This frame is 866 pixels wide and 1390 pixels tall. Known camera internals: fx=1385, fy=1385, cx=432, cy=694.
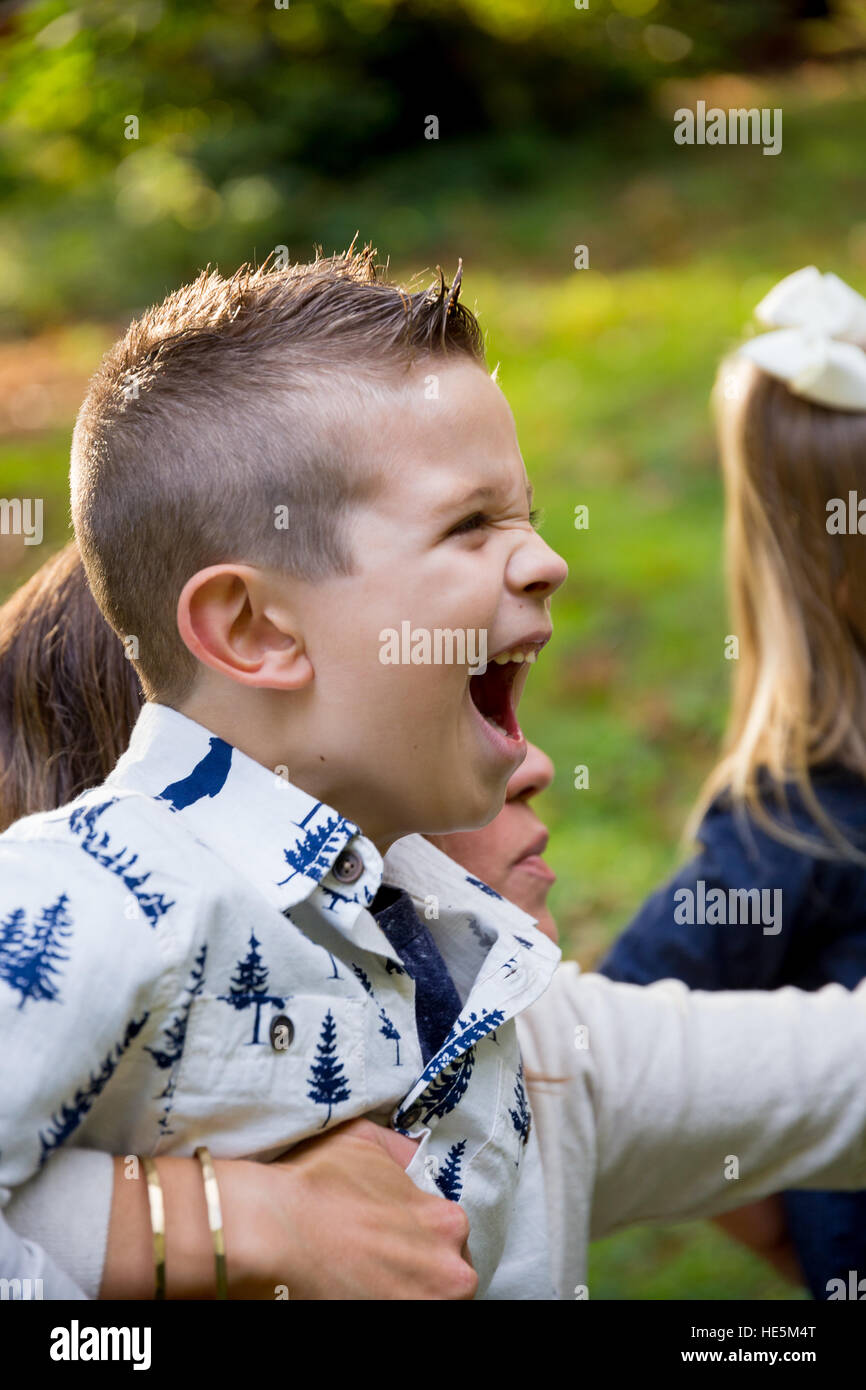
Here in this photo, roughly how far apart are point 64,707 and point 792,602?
56.5 inches

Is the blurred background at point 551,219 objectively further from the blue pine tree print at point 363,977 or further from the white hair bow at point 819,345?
the blue pine tree print at point 363,977

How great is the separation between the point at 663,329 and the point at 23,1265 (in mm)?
6032

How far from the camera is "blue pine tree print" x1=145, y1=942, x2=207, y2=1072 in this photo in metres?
1.08

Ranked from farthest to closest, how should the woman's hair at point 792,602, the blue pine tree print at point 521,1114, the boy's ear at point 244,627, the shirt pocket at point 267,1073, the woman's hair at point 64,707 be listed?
the woman's hair at point 792,602 → the woman's hair at point 64,707 → the blue pine tree print at point 521,1114 → the boy's ear at point 244,627 → the shirt pocket at point 267,1073

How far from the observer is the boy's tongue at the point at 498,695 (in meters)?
1.39

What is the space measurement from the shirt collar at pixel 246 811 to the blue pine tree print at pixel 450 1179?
0.86 ft

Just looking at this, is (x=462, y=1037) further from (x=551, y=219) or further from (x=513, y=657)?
(x=551, y=219)

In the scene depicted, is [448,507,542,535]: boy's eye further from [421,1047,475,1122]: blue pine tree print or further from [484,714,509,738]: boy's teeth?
[421,1047,475,1122]: blue pine tree print

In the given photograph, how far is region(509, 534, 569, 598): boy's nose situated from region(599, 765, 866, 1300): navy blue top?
1.13 metres

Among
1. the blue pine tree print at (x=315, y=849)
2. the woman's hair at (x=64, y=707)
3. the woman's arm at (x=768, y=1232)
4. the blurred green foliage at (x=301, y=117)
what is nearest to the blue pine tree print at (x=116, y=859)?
the blue pine tree print at (x=315, y=849)

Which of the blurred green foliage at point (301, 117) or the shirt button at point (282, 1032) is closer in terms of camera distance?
the shirt button at point (282, 1032)

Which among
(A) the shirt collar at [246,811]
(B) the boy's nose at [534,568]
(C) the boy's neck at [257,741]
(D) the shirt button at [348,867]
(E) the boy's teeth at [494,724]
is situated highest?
(B) the boy's nose at [534,568]

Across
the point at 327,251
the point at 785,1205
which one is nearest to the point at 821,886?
the point at 785,1205

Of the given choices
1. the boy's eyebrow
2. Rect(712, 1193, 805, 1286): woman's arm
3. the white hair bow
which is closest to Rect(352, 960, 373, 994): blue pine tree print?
the boy's eyebrow
